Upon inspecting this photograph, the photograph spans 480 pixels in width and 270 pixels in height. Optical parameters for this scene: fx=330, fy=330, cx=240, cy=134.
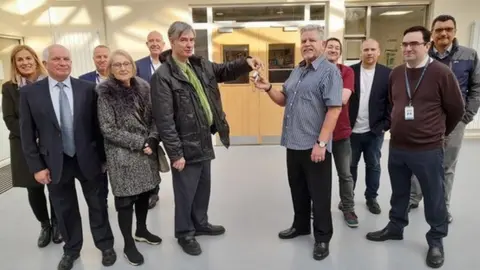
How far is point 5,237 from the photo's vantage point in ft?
9.20

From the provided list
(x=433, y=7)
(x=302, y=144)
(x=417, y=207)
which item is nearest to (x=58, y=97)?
(x=302, y=144)

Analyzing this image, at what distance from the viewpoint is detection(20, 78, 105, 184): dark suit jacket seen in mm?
2012

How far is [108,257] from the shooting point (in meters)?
2.35

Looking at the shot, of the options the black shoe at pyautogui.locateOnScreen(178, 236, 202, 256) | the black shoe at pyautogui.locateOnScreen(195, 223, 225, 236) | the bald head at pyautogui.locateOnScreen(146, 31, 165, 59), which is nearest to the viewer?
the black shoe at pyautogui.locateOnScreen(178, 236, 202, 256)

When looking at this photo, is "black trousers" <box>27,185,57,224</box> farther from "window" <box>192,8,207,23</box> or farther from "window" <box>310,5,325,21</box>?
"window" <box>310,5,325,21</box>

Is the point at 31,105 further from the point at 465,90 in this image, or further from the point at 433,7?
the point at 433,7

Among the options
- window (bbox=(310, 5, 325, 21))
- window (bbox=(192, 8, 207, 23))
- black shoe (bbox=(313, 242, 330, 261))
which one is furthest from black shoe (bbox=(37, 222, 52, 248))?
window (bbox=(310, 5, 325, 21))

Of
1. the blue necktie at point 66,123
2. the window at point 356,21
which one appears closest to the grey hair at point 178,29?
the blue necktie at point 66,123

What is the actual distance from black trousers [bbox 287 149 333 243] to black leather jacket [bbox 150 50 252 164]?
591 mm

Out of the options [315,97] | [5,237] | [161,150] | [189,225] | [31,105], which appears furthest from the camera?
[5,237]

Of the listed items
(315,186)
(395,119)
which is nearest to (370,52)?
(395,119)

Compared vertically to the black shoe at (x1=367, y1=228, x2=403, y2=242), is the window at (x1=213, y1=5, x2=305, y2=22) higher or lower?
higher

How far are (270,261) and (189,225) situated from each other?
0.66 metres

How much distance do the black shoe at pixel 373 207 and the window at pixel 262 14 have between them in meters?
3.63
